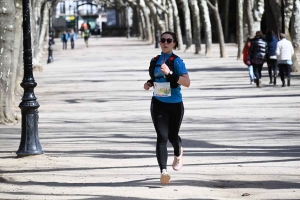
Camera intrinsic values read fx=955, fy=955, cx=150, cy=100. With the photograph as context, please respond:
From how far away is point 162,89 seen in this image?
1015 cm

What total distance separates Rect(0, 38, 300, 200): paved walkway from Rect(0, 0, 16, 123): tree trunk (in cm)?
67

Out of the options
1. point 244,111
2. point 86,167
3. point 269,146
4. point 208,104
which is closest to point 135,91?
point 208,104

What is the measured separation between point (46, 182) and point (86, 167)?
134 centimetres

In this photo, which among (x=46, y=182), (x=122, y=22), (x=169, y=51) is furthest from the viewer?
(x=122, y=22)

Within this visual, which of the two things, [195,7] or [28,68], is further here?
[195,7]

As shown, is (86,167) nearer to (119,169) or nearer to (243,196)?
(119,169)

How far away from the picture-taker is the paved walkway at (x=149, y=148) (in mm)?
10273

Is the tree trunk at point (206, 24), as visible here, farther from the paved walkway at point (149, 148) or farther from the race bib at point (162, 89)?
the race bib at point (162, 89)

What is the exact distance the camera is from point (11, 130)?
17.9 meters

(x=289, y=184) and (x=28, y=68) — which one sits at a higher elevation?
(x=28, y=68)

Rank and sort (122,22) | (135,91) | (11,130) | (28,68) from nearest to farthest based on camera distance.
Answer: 1. (28,68)
2. (11,130)
3. (135,91)
4. (122,22)

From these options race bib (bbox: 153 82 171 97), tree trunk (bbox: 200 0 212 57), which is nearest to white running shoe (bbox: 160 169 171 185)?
race bib (bbox: 153 82 171 97)

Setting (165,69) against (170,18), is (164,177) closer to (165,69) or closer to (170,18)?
(165,69)

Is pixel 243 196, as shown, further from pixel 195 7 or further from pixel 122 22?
pixel 122 22
